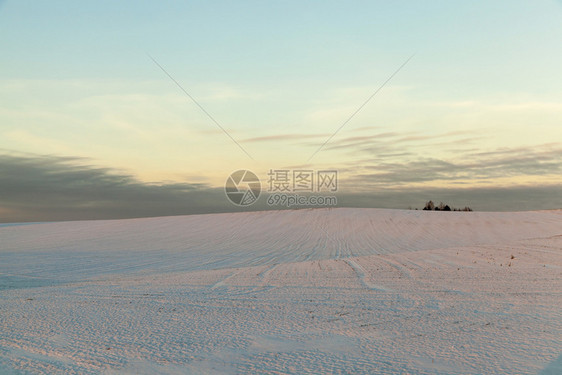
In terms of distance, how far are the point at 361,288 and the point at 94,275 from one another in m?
9.59

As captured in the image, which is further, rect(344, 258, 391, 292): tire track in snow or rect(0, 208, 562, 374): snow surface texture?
rect(344, 258, 391, 292): tire track in snow

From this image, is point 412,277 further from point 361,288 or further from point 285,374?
point 285,374

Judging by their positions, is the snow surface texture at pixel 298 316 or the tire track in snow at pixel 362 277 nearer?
the snow surface texture at pixel 298 316

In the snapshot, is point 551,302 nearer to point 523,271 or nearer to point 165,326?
point 523,271

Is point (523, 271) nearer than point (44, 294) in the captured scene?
No

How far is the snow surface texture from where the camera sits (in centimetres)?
537

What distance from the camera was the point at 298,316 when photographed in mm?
7457

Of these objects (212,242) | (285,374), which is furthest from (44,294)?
(212,242)

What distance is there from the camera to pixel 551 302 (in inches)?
311

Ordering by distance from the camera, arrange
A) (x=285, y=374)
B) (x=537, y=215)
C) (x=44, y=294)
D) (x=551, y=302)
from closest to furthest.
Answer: (x=285, y=374) < (x=551, y=302) < (x=44, y=294) < (x=537, y=215)

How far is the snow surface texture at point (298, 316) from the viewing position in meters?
5.37

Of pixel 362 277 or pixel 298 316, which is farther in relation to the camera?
pixel 362 277

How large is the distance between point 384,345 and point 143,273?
11199mm

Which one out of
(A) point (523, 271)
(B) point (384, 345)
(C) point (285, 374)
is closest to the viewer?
(C) point (285, 374)
